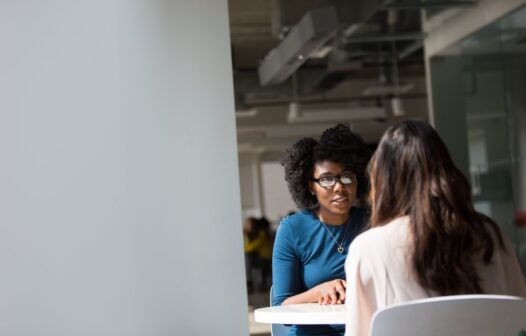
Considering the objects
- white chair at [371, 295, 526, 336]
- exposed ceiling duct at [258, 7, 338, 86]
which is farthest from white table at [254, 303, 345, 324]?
exposed ceiling duct at [258, 7, 338, 86]

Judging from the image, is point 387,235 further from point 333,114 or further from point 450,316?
point 333,114

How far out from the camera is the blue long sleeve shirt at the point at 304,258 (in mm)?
3404

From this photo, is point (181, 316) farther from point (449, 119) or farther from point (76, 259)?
point (449, 119)

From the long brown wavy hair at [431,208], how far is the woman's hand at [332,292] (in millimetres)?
959

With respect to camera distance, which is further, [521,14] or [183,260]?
[521,14]

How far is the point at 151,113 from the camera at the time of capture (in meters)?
3.54

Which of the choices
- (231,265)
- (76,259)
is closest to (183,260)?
(231,265)

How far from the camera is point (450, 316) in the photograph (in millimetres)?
2010

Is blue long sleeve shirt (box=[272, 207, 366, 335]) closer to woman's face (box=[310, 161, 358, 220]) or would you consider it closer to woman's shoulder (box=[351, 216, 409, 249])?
woman's face (box=[310, 161, 358, 220])

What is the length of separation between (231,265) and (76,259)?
0.60 meters

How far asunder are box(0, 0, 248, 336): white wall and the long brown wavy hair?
57.7 inches

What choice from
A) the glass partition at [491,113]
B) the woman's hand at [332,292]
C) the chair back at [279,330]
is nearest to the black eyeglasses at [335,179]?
the woman's hand at [332,292]

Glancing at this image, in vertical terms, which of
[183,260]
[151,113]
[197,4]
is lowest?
[183,260]

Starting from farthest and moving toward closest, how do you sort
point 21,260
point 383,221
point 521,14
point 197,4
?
point 521,14 → point 197,4 → point 21,260 → point 383,221
